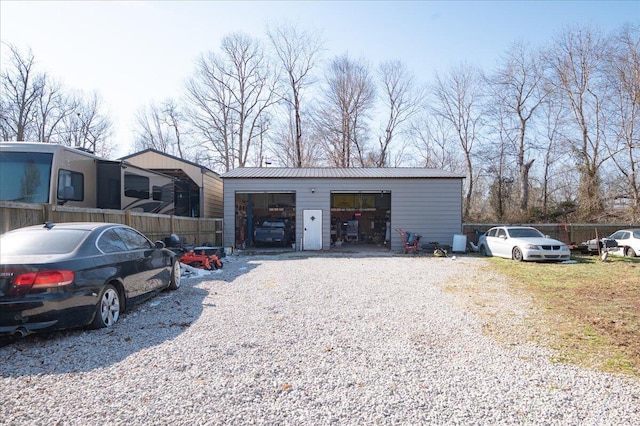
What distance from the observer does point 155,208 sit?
1316cm

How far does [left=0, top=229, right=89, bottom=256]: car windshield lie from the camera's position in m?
4.68

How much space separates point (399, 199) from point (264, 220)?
300 inches

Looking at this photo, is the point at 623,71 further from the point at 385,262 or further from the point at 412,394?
the point at 412,394

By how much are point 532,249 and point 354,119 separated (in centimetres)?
2252

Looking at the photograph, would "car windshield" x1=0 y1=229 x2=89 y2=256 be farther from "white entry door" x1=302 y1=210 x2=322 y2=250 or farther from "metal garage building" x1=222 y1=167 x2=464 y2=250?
"white entry door" x1=302 y1=210 x2=322 y2=250

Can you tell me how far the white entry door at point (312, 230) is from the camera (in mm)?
18484

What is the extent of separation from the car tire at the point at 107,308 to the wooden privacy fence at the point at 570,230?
17.2m

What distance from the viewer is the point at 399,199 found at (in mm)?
18625

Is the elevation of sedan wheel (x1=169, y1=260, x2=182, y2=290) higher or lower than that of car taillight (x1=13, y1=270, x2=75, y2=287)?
lower

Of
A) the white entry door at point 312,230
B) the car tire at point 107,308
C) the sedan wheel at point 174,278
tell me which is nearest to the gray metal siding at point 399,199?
the white entry door at point 312,230

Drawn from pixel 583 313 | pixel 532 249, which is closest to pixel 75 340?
pixel 583 313

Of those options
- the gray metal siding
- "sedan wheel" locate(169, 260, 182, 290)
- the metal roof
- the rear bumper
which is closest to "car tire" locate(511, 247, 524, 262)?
the gray metal siding

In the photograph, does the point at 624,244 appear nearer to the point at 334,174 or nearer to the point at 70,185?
the point at 334,174

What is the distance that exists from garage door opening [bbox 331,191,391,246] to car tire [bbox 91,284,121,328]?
1757cm
